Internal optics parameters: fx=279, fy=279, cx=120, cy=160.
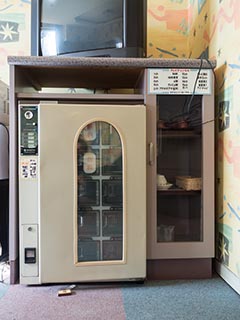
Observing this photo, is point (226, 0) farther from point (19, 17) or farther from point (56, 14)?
point (19, 17)

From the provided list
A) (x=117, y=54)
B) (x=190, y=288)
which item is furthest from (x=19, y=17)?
(x=190, y=288)

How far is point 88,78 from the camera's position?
6.12 ft

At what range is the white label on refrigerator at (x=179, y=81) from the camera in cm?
160

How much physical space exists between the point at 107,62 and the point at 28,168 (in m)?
0.74

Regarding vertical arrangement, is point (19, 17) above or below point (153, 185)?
above

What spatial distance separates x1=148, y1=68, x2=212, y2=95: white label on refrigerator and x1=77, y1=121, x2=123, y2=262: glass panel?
38cm

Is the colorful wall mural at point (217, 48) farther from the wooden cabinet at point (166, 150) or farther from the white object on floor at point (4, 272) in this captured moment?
the white object on floor at point (4, 272)

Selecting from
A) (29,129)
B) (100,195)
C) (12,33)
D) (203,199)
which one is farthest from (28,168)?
(12,33)

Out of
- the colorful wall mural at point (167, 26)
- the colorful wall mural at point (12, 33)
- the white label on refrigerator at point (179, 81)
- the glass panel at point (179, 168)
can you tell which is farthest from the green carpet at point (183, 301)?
the colorful wall mural at point (12, 33)

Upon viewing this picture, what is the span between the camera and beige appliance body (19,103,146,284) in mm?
1499

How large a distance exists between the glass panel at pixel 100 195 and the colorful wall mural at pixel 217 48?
0.61 metres

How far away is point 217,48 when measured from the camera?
1.72m

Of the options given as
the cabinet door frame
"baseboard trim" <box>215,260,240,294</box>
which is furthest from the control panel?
"baseboard trim" <box>215,260,240,294</box>

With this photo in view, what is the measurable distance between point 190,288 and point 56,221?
0.82m
